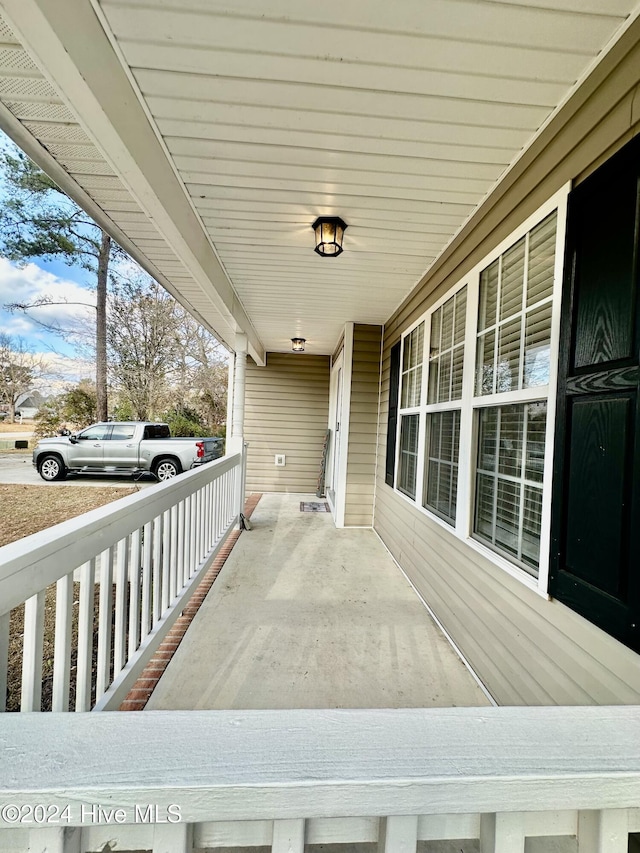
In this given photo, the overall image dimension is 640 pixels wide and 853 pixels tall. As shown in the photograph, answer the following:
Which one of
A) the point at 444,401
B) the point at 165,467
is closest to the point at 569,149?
the point at 444,401

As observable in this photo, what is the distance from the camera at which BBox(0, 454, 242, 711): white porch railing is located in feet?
3.50

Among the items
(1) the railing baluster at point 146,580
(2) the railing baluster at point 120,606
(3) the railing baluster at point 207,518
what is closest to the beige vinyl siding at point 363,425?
(3) the railing baluster at point 207,518

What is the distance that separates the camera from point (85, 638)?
1.37m

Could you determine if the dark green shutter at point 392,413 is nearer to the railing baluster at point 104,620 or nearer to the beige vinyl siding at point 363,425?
the beige vinyl siding at point 363,425

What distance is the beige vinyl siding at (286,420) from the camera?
6.96 metres

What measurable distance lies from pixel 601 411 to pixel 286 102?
1.60m

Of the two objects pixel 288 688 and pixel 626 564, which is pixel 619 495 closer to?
pixel 626 564

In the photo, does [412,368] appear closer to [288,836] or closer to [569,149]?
[569,149]

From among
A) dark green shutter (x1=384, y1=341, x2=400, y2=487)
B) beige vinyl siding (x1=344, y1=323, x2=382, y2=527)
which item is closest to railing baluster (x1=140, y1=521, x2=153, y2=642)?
dark green shutter (x1=384, y1=341, x2=400, y2=487)

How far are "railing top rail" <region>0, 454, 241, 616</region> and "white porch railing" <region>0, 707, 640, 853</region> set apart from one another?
0.48 metres

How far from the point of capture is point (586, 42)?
123 cm

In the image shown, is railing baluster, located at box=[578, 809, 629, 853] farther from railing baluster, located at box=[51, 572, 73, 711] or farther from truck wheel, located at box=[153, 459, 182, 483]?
truck wheel, located at box=[153, 459, 182, 483]

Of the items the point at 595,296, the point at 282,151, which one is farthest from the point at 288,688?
the point at 282,151

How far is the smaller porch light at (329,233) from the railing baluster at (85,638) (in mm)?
2066
